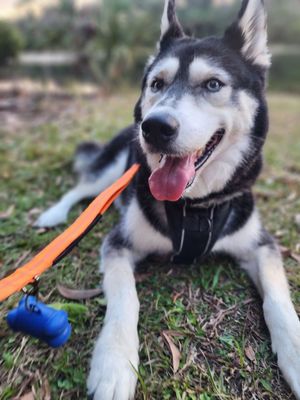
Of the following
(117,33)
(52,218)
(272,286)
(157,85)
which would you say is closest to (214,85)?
(157,85)

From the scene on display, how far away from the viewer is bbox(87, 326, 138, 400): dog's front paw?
148 centimetres

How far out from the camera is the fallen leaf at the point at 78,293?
6.98ft

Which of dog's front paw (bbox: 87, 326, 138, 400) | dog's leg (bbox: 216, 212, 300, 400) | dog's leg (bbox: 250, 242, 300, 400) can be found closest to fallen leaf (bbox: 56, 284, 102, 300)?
dog's front paw (bbox: 87, 326, 138, 400)

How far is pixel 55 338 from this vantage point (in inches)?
63.9

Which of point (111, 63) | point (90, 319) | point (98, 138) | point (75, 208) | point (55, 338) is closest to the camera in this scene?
point (55, 338)

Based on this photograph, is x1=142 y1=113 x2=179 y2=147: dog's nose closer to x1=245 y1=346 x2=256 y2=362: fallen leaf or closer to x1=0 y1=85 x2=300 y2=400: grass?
x1=0 y1=85 x2=300 y2=400: grass

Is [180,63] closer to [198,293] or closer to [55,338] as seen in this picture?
[198,293]

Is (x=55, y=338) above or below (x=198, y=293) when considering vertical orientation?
above

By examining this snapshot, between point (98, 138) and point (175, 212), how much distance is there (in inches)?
134

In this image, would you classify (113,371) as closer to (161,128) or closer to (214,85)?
(161,128)

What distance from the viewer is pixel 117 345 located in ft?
5.37

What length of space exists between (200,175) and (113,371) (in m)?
1.19

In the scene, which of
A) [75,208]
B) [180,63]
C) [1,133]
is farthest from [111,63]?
[180,63]

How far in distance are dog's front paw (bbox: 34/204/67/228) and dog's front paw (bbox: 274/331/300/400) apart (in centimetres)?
194
